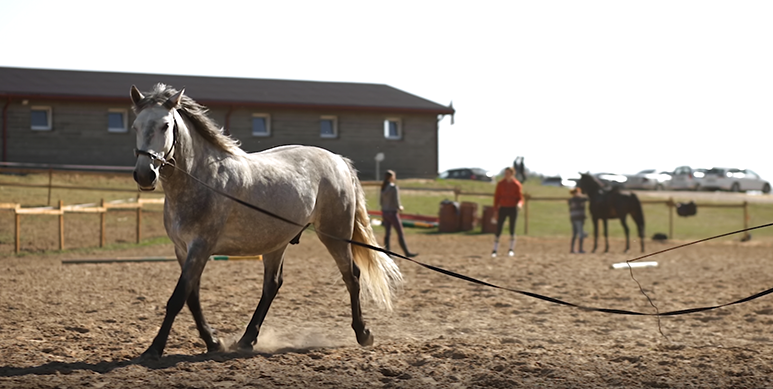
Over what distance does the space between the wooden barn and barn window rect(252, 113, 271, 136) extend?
0.04 m

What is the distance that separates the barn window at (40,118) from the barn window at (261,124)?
7.63 metres

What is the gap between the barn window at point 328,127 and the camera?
3559 cm

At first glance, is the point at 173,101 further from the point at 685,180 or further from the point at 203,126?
the point at 685,180

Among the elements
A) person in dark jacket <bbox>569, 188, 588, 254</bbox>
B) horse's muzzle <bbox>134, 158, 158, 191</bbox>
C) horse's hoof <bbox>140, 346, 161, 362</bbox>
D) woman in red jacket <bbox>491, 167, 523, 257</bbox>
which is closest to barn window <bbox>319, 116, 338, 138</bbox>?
person in dark jacket <bbox>569, 188, 588, 254</bbox>

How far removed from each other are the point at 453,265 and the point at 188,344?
304 inches

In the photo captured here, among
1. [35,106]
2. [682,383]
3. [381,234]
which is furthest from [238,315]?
[35,106]

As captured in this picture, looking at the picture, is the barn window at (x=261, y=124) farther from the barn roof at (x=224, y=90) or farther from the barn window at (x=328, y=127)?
the barn window at (x=328, y=127)

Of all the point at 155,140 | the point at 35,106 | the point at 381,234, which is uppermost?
the point at 35,106

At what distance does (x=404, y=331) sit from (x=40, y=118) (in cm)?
2712

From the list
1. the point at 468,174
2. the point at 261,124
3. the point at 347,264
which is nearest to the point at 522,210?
the point at 261,124

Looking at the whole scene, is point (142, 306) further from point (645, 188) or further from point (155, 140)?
point (645, 188)

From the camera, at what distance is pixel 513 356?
6465 millimetres

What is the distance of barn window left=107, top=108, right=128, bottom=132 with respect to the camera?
3234 centimetres

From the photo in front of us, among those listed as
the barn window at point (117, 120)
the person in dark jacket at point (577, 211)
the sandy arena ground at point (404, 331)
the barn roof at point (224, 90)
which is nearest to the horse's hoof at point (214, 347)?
the sandy arena ground at point (404, 331)
